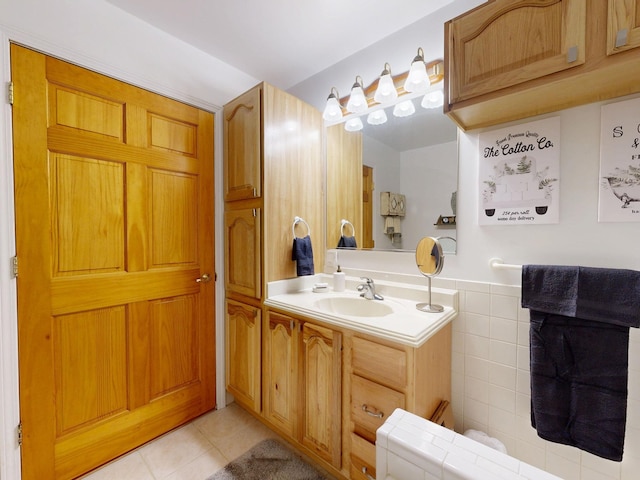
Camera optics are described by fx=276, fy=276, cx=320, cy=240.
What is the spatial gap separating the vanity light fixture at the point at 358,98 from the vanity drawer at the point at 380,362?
1.39 m

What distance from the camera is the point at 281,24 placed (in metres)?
1.62

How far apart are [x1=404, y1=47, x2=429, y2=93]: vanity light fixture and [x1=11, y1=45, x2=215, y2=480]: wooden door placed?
1.33m

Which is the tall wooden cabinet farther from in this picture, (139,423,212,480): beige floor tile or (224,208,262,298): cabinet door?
(139,423,212,480): beige floor tile

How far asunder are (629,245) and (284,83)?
7.54 ft

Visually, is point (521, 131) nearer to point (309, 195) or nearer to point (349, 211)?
point (349, 211)

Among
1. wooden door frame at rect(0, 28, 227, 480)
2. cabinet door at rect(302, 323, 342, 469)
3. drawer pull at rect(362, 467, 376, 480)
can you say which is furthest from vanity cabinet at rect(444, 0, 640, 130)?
wooden door frame at rect(0, 28, 227, 480)

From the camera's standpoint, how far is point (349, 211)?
1.94 metres

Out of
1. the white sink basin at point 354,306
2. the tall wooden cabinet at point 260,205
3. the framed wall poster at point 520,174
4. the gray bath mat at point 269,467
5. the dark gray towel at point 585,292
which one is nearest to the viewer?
the dark gray towel at point 585,292

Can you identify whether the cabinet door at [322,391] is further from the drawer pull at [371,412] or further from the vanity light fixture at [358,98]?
the vanity light fixture at [358,98]

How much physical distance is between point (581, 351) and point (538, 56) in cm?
109

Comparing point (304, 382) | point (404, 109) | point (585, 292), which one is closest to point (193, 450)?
point (304, 382)

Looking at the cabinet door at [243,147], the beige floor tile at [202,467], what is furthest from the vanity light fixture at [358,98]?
the beige floor tile at [202,467]

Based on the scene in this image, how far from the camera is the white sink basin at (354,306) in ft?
5.06

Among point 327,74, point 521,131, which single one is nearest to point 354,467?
point 521,131
